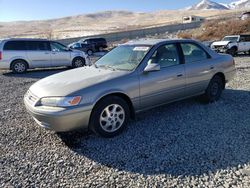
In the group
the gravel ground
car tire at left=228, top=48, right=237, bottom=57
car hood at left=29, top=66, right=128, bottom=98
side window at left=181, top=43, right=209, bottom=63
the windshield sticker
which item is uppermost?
the windshield sticker

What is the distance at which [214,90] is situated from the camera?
6.21 metres

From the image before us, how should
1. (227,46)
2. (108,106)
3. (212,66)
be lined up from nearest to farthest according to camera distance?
1. (108,106)
2. (212,66)
3. (227,46)

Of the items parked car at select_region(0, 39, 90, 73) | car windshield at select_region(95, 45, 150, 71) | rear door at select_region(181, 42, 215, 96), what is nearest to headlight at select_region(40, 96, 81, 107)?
car windshield at select_region(95, 45, 150, 71)

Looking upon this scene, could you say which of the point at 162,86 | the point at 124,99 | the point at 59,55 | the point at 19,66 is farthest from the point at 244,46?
the point at 124,99

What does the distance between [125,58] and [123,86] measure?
966 millimetres

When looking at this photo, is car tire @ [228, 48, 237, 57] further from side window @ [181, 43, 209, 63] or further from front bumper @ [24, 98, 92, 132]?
front bumper @ [24, 98, 92, 132]

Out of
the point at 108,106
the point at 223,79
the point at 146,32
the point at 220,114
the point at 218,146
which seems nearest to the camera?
the point at 218,146

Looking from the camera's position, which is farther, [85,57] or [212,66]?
[85,57]

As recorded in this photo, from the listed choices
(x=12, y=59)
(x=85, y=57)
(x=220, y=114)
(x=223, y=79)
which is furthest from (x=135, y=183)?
(x=85, y=57)

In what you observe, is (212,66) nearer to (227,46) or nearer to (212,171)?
(212,171)

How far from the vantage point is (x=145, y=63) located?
4.81 metres

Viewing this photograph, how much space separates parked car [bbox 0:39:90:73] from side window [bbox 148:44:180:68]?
9154 millimetres

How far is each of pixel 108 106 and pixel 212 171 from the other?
1854 mm

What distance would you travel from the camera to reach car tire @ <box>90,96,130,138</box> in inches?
167
